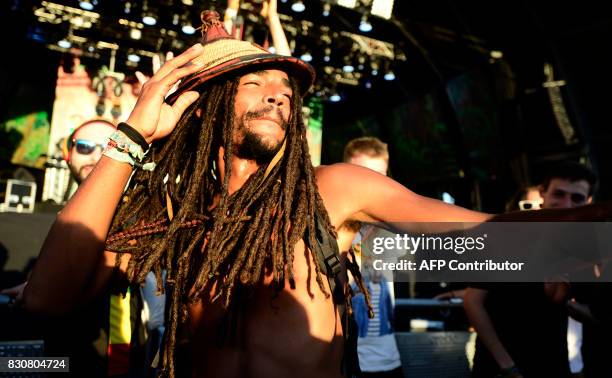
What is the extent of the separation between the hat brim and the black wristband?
45 cm

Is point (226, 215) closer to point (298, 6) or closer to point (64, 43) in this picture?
point (298, 6)

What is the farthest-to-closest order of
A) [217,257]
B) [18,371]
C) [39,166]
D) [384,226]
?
1. [39,166]
2. [18,371]
3. [384,226]
4. [217,257]

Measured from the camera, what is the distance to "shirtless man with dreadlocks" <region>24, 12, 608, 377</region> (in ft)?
5.85

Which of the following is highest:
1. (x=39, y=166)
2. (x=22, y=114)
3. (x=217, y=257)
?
(x=22, y=114)

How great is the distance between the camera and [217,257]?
1.92 meters

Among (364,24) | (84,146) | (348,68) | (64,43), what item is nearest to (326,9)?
(364,24)

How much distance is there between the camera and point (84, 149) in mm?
4160

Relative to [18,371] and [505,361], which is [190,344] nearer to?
[18,371]

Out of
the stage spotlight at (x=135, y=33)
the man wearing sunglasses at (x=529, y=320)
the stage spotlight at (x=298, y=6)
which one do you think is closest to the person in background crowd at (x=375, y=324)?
the man wearing sunglasses at (x=529, y=320)

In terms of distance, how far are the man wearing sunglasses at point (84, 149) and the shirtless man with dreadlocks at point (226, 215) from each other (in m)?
2.02

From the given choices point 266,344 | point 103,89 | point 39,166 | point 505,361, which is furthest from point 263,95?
point 39,166

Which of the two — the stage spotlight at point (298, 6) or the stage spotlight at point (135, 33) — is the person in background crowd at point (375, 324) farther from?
the stage spotlight at point (135, 33)

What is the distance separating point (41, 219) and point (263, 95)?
11.2 feet

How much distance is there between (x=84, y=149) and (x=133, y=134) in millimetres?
2605
